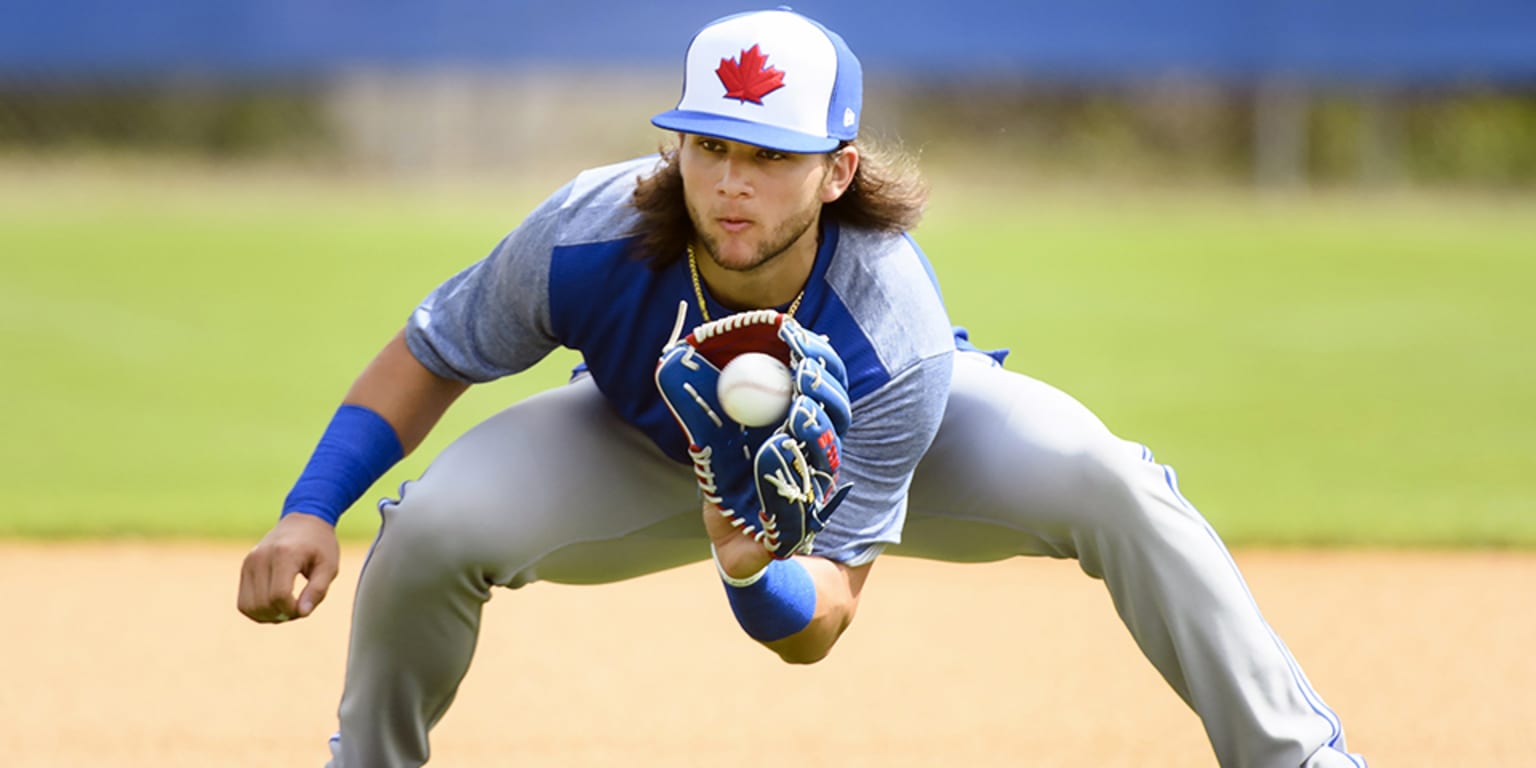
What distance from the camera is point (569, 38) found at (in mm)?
16781

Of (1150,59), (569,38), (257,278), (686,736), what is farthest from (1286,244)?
(686,736)

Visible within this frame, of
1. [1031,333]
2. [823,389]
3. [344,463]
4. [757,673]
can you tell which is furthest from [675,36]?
[823,389]

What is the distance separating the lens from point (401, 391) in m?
2.97

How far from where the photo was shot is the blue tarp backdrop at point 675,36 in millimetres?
16109

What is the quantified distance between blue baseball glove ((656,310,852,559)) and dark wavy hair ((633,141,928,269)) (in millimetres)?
297

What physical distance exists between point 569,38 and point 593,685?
13.2m

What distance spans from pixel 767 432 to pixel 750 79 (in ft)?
1.77

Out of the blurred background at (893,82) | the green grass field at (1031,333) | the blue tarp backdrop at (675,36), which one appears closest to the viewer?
the green grass field at (1031,333)

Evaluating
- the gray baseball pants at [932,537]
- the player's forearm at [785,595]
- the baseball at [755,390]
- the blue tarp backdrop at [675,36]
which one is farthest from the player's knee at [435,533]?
the blue tarp backdrop at [675,36]

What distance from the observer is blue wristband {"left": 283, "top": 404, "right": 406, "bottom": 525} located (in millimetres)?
2781

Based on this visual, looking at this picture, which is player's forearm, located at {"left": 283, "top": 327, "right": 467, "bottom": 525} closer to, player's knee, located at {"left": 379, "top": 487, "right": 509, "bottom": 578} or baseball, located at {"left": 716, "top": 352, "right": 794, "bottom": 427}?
player's knee, located at {"left": 379, "top": 487, "right": 509, "bottom": 578}

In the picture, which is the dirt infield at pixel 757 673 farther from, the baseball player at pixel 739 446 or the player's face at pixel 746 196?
the player's face at pixel 746 196

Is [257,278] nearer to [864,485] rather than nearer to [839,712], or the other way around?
[839,712]

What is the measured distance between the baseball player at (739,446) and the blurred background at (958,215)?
3.32 metres
